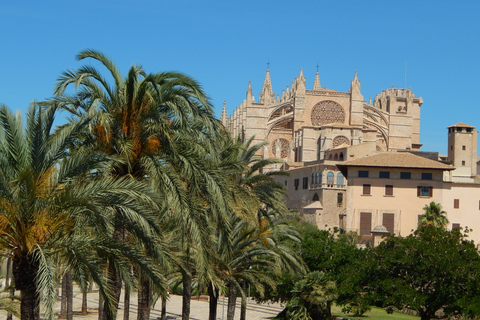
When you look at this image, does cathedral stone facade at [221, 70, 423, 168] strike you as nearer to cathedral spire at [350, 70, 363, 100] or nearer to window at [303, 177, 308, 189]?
cathedral spire at [350, 70, 363, 100]

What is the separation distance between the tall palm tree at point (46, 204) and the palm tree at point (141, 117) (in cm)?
151

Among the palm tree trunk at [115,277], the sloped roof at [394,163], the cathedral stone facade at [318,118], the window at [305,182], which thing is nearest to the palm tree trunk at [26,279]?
the palm tree trunk at [115,277]

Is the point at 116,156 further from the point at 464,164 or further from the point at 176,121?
the point at 464,164

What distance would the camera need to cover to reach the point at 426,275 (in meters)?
27.2

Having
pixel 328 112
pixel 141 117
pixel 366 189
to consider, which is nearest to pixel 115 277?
pixel 141 117

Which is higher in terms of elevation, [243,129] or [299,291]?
[243,129]

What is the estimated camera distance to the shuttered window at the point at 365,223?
2191 inches

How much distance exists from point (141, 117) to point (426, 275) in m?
16.2

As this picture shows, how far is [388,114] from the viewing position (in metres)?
85.0

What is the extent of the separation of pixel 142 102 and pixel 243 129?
224ft

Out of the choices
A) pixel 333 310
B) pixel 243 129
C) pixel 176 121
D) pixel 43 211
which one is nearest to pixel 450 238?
pixel 333 310

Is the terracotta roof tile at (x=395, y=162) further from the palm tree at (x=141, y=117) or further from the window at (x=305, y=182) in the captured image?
the palm tree at (x=141, y=117)

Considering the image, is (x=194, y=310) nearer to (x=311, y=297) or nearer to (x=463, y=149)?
(x=311, y=297)

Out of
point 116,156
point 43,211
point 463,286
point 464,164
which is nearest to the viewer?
point 43,211
